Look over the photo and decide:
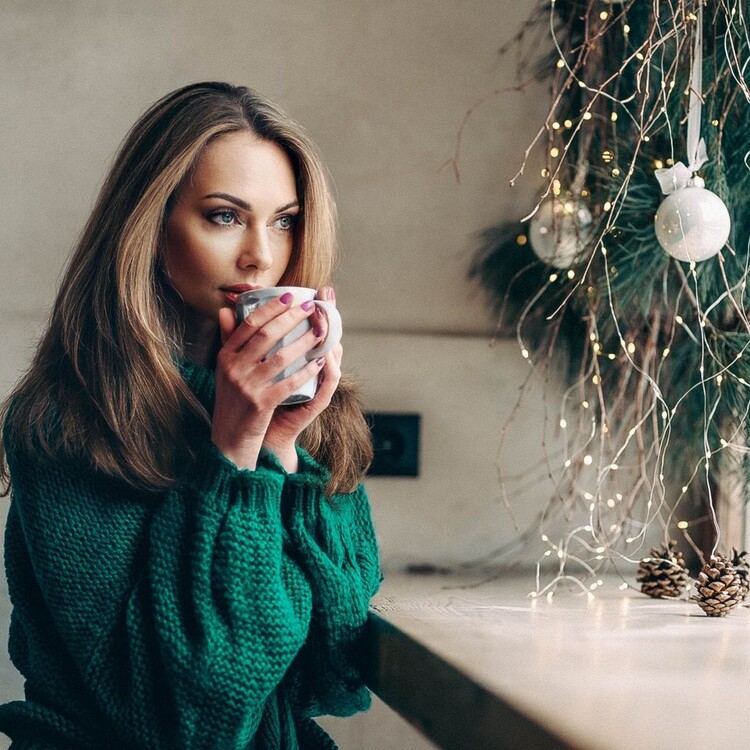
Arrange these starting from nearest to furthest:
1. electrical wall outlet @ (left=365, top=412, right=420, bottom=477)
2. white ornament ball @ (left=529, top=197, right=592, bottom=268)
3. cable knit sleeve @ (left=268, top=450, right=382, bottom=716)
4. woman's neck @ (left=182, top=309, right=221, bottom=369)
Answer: cable knit sleeve @ (left=268, top=450, right=382, bottom=716), woman's neck @ (left=182, top=309, right=221, bottom=369), white ornament ball @ (left=529, top=197, right=592, bottom=268), electrical wall outlet @ (left=365, top=412, right=420, bottom=477)

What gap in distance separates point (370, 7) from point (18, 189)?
0.53 meters

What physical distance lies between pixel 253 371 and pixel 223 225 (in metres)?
0.17

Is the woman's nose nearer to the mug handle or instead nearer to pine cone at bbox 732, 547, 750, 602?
the mug handle

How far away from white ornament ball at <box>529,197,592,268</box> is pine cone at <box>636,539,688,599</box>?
1.24 feet

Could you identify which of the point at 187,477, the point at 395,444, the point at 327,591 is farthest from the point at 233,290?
the point at 395,444

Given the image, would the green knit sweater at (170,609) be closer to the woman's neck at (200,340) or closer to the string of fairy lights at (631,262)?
the woman's neck at (200,340)

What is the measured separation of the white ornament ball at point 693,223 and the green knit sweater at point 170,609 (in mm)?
449

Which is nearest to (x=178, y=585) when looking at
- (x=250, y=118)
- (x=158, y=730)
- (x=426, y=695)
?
(x=158, y=730)

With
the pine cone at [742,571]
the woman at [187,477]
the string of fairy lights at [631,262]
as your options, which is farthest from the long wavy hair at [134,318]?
the pine cone at [742,571]

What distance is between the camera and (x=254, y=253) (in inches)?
35.6

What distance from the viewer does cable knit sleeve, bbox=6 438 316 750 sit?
0.78 meters

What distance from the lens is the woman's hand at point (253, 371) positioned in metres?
0.82

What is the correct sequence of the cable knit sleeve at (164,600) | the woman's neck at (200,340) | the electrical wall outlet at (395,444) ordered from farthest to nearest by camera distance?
the electrical wall outlet at (395,444), the woman's neck at (200,340), the cable knit sleeve at (164,600)

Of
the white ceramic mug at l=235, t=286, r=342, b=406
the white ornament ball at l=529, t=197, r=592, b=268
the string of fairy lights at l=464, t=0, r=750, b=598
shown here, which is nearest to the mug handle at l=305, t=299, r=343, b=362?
the white ceramic mug at l=235, t=286, r=342, b=406
